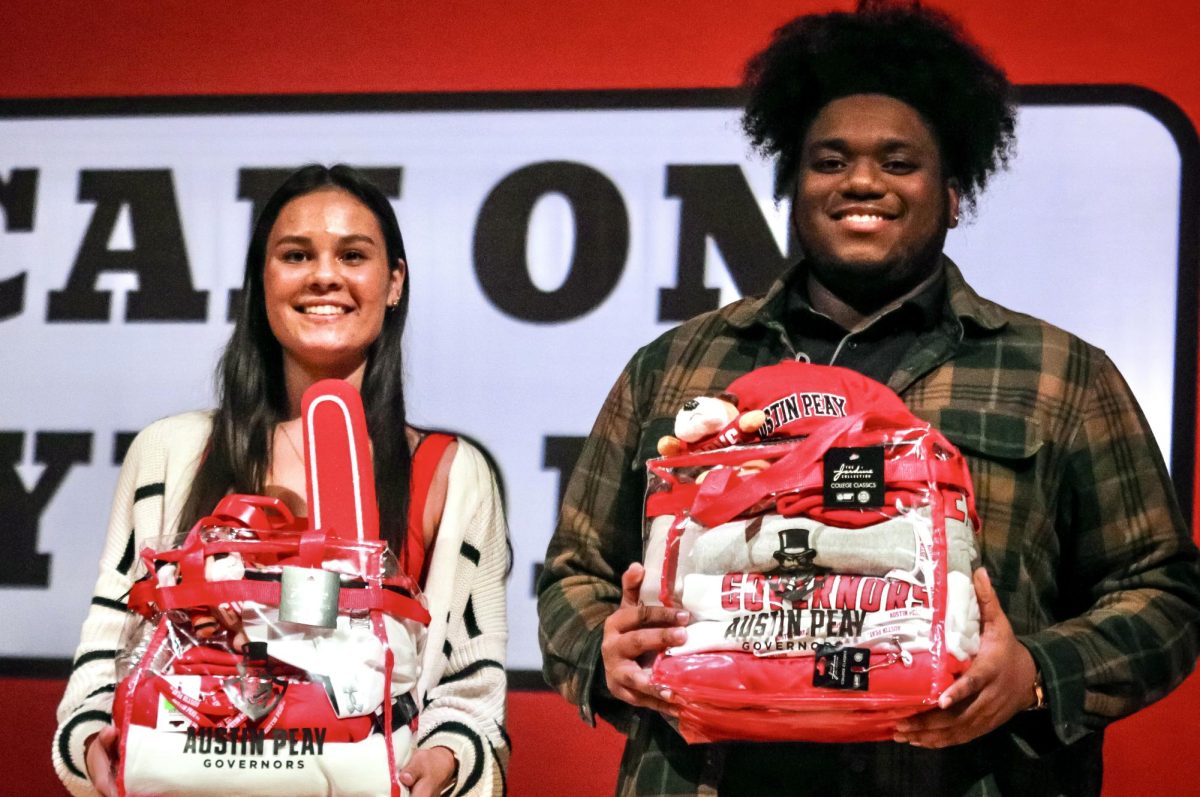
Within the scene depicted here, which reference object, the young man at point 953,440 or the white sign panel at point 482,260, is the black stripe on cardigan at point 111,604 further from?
the white sign panel at point 482,260

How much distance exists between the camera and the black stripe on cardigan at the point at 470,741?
84.2 inches

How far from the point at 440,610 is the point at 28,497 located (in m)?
1.24

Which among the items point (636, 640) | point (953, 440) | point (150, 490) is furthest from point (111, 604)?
point (953, 440)

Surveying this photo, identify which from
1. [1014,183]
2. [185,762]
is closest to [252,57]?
[1014,183]

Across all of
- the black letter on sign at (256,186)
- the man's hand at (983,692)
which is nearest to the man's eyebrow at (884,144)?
the man's hand at (983,692)

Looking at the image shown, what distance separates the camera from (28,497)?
3092 mm

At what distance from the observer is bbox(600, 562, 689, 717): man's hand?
1.70 metres

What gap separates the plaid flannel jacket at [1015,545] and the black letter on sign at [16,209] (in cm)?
159

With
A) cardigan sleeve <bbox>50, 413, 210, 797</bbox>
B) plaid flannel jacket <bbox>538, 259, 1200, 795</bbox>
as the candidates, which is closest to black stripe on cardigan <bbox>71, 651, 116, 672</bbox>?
cardigan sleeve <bbox>50, 413, 210, 797</bbox>

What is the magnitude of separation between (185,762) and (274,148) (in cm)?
160

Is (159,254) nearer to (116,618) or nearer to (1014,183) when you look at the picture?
(116,618)

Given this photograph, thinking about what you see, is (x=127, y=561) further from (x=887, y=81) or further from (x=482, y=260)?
(x=887, y=81)

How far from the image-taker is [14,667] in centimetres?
305

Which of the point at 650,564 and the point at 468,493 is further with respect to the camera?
the point at 468,493
